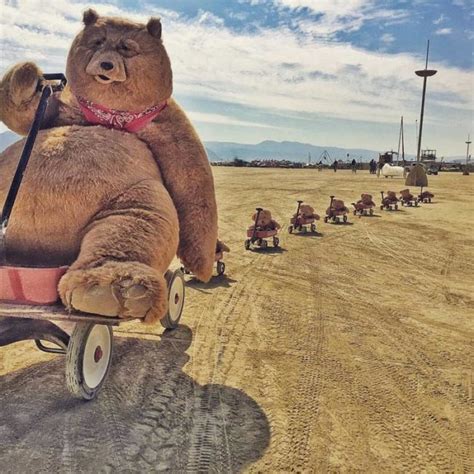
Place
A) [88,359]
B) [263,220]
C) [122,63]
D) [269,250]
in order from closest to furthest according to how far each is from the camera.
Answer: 1. [88,359]
2. [122,63]
3. [269,250]
4. [263,220]

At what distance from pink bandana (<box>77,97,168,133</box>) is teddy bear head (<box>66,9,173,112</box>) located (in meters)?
0.04

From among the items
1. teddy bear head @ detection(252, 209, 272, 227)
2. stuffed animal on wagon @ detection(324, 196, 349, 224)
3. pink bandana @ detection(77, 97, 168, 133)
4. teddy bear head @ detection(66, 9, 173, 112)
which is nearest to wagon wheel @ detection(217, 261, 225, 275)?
teddy bear head @ detection(252, 209, 272, 227)

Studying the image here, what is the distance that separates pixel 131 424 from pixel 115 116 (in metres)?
2.23

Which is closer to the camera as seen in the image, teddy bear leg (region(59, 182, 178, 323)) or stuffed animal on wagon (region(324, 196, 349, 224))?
teddy bear leg (region(59, 182, 178, 323))

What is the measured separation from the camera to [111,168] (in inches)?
135

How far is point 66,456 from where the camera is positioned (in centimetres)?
263

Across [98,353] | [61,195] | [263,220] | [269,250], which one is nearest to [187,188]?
[61,195]

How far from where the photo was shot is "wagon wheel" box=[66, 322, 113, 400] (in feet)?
9.73

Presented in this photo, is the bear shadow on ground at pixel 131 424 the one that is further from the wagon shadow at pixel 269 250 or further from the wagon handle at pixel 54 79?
the wagon shadow at pixel 269 250

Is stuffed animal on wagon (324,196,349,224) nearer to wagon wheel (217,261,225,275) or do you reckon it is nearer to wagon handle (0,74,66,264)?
wagon wheel (217,261,225,275)

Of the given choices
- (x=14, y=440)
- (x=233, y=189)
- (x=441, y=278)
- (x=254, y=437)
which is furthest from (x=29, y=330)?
(x=233, y=189)

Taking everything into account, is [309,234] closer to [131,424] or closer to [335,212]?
[335,212]

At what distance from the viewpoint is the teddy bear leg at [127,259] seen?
261 cm

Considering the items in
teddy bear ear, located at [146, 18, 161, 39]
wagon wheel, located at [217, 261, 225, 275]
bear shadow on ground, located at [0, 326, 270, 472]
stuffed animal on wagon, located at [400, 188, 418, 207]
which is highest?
teddy bear ear, located at [146, 18, 161, 39]
